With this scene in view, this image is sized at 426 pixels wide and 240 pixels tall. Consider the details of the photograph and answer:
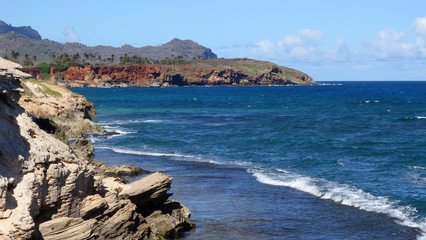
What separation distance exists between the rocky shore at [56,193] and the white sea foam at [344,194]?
30.8 ft

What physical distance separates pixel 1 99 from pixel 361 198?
17117mm

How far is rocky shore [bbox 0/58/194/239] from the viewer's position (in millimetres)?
11703

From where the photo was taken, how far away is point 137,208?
17016 millimetres

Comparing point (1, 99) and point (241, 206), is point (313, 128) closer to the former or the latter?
point (241, 206)

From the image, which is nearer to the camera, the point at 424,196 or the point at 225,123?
the point at 424,196

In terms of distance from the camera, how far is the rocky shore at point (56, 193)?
38.4 feet

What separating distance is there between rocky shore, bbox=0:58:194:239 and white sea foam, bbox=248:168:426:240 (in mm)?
9373

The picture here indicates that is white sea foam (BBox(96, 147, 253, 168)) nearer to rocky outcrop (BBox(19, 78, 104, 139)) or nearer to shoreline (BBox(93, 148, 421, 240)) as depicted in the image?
shoreline (BBox(93, 148, 421, 240))

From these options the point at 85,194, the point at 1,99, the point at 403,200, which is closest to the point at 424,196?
the point at 403,200

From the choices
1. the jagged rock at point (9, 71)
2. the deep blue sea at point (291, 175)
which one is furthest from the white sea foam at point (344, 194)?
the jagged rock at point (9, 71)

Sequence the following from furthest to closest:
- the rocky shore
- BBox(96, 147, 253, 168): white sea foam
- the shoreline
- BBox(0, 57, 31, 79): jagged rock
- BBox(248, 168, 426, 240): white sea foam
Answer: BBox(96, 147, 253, 168): white sea foam → BBox(248, 168, 426, 240): white sea foam → the shoreline → BBox(0, 57, 31, 79): jagged rock → the rocky shore

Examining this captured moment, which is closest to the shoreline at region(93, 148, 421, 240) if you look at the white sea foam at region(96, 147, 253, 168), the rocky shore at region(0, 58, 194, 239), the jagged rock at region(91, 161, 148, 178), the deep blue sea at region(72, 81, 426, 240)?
the deep blue sea at region(72, 81, 426, 240)

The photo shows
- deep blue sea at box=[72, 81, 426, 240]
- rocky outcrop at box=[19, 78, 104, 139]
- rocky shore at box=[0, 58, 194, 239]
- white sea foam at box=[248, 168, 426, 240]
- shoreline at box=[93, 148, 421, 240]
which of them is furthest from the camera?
rocky outcrop at box=[19, 78, 104, 139]

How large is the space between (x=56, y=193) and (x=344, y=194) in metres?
15.7
